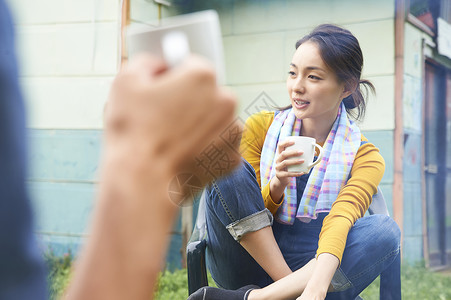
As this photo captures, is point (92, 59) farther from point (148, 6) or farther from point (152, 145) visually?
point (152, 145)

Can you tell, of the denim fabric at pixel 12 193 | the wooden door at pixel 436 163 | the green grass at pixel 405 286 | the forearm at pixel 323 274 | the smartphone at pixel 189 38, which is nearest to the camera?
the denim fabric at pixel 12 193

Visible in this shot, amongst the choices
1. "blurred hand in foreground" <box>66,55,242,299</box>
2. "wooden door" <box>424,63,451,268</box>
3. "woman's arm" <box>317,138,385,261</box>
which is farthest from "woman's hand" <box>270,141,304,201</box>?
"blurred hand in foreground" <box>66,55,242,299</box>

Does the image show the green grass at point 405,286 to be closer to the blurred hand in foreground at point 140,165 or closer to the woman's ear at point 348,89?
the woman's ear at point 348,89

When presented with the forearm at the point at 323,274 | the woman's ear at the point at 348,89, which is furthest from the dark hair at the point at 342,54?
the forearm at the point at 323,274

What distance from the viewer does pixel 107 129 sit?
1.19ft

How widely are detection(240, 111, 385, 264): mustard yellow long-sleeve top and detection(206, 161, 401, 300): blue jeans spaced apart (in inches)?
1.3

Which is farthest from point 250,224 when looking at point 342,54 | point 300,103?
point 342,54

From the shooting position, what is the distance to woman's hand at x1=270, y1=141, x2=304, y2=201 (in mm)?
1146

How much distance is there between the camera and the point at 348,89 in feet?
4.03

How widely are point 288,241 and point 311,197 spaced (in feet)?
0.36

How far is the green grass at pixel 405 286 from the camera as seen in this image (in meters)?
1.32

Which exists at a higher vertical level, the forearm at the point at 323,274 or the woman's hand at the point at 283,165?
the woman's hand at the point at 283,165

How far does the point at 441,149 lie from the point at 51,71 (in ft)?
5.68

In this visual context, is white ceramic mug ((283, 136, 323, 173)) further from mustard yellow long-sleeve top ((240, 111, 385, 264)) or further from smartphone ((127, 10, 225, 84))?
smartphone ((127, 10, 225, 84))
